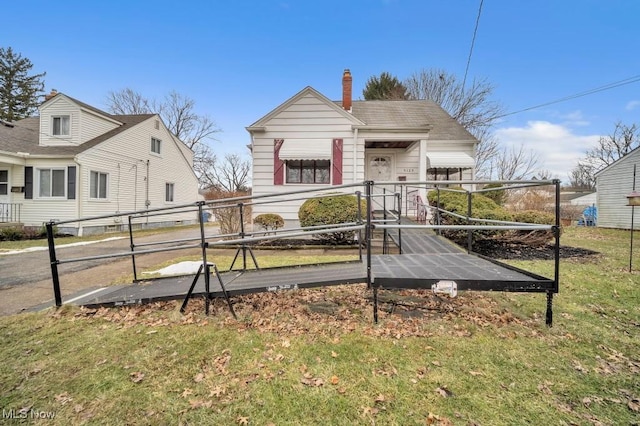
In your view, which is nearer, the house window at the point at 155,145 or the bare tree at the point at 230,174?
the house window at the point at 155,145

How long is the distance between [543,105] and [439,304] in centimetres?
2271

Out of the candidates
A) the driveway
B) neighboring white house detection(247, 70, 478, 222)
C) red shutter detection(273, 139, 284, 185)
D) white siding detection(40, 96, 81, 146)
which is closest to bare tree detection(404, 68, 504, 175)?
neighboring white house detection(247, 70, 478, 222)

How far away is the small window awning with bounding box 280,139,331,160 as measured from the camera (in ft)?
33.2

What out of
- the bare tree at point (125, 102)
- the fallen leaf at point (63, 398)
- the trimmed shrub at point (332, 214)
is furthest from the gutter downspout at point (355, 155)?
the bare tree at point (125, 102)

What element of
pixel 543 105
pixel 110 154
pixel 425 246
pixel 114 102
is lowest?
pixel 425 246

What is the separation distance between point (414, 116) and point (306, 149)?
259 inches

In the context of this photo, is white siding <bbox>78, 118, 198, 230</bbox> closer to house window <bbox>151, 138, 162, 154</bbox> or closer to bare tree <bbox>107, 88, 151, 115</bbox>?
house window <bbox>151, 138, 162, 154</bbox>

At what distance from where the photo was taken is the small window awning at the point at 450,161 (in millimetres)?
11617

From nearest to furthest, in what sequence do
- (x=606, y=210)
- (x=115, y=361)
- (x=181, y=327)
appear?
(x=115, y=361)
(x=181, y=327)
(x=606, y=210)

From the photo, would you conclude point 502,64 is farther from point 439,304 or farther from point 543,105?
point 439,304

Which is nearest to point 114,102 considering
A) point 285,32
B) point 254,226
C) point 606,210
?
point 285,32

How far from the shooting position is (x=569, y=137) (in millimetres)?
31422

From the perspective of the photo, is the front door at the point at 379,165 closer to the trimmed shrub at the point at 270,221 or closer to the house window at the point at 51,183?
the trimmed shrub at the point at 270,221

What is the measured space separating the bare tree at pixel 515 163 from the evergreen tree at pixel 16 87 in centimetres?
5206
